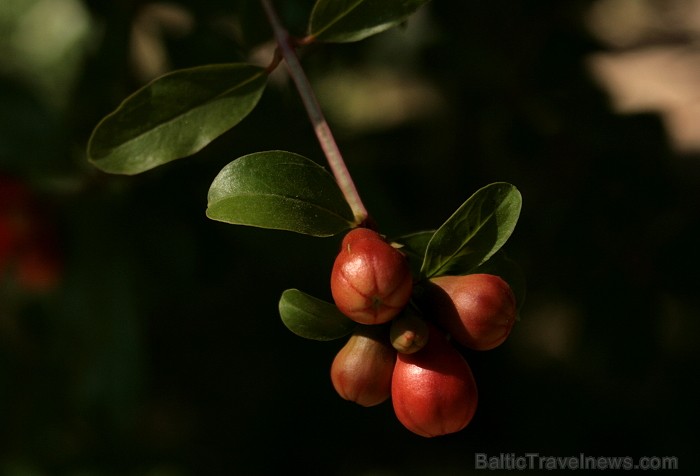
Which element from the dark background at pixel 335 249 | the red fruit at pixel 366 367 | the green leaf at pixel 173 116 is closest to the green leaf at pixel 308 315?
the red fruit at pixel 366 367

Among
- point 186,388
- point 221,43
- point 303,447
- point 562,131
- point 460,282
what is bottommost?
point 303,447

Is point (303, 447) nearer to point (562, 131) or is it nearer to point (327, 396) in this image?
point (327, 396)

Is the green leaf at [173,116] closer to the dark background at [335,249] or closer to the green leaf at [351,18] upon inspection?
the green leaf at [351,18]

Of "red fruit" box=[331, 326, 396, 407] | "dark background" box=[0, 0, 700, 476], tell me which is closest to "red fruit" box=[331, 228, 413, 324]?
"red fruit" box=[331, 326, 396, 407]

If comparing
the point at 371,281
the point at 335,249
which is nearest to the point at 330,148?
the point at 371,281

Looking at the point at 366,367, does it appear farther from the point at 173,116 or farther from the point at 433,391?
the point at 173,116

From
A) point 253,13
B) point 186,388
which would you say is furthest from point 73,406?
point 253,13
